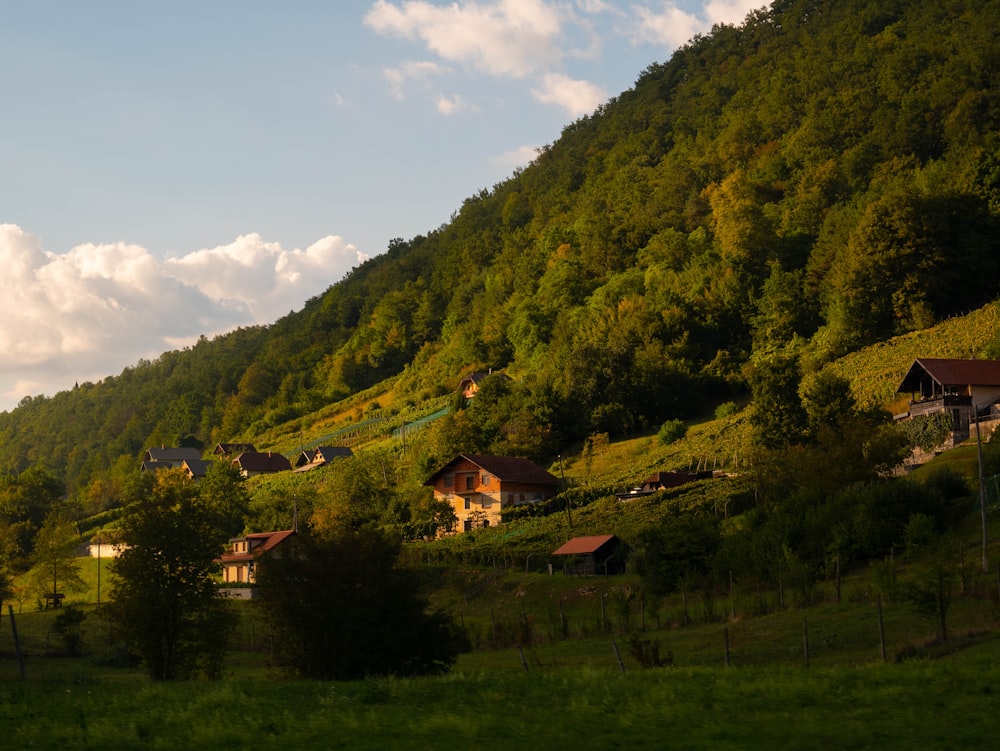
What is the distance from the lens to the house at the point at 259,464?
13012cm

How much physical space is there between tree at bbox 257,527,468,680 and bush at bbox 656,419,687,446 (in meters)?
57.2

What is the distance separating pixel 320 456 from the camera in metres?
122

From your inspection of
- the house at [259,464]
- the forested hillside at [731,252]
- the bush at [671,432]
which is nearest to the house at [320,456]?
the house at [259,464]

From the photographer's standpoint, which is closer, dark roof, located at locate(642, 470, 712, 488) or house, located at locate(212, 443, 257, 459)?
dark roof, located at locate(642, 470, 712, 488)

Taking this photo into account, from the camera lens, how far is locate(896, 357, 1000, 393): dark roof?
197ft

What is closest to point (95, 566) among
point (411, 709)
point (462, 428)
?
point (462, 428)

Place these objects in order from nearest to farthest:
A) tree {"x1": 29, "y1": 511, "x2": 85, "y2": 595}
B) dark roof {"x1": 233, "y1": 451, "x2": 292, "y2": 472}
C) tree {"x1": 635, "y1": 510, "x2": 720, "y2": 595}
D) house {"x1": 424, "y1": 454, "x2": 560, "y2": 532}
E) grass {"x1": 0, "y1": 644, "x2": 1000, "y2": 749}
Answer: grass {"x1": 0, "y1": 644, "x2": 1000, "y2": 749} → tree {"x1": 635, "y1": 510, "x2": 720, "y2": 595} → tree {"x1": 29, "y1": 511, "x2": 85, "y2": 595} → house {"x1": 424, "y1": 454, "x2": 560, "y2": 532} → dark roof {"x1": 233, "y1": 451, "x2": 292, "y2": 472}

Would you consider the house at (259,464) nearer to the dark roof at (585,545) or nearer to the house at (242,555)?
the house at (242,555)

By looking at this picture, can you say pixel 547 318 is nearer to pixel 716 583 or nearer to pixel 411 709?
pixel 716 583

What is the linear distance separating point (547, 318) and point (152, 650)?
103 meters

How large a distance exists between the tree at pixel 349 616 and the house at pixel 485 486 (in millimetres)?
45121

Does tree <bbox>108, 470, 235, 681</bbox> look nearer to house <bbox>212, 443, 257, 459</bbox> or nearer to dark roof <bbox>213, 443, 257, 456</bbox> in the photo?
house <bbox>212, 443, 257, 459</bbox>

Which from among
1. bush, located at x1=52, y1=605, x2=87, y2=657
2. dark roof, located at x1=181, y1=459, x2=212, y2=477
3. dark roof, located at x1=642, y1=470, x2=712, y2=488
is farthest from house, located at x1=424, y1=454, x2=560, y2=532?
dark roof, located at x1=181, y1=459, x2=212, y2=477

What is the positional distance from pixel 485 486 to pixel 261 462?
208 feet
